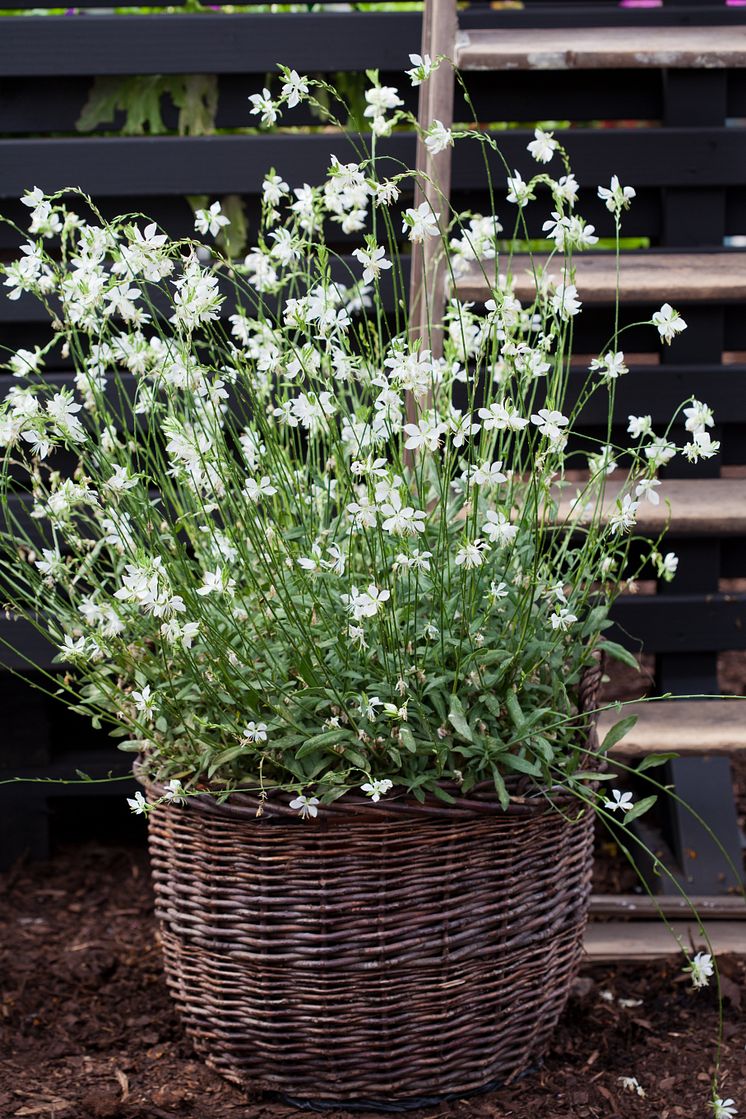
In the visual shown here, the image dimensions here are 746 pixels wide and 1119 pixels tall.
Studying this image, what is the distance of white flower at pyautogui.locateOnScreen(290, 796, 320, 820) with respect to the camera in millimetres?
1633

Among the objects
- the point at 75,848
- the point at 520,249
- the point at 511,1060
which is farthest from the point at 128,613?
the point at 520,249

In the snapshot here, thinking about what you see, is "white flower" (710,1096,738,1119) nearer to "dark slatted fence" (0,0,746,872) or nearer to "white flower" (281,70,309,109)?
"dark slatted fence" (0,0,746,872)

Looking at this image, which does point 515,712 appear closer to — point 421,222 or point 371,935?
point 371,935

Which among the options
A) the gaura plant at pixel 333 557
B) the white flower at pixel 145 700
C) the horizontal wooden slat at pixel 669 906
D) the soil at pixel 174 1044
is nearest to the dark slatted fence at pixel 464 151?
the horizontal wooden slat at pixel 669 906

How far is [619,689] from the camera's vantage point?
11.7 feet

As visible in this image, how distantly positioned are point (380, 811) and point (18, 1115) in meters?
0.72

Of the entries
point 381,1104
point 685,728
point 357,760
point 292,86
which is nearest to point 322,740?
point 357,760

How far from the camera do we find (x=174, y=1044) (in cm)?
204

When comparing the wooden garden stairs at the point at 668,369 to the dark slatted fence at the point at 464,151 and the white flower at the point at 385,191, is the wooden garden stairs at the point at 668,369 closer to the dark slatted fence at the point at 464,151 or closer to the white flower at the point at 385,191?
the dark slatted fence at the point at 464,151

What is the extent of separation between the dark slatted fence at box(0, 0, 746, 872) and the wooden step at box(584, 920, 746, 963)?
565 mm

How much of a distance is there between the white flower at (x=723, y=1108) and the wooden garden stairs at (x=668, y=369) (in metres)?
0.42

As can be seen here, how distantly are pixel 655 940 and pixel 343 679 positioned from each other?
95cm

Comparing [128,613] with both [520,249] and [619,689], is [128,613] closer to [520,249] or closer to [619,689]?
[520,249]

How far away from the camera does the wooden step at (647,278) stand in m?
2.36
